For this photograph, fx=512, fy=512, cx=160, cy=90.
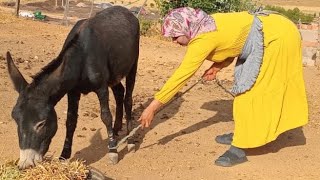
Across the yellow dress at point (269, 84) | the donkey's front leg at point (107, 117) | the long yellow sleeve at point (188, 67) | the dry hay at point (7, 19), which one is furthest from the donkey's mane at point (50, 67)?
the dry hay at point (7, 19)

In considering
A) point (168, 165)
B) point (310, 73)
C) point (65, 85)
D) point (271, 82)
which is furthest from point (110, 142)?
point (310, 73)

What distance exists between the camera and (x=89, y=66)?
5.21 metres

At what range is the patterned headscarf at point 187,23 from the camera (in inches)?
200

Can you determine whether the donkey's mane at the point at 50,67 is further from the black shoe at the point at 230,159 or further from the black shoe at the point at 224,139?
the black shoe at the point at 224,139

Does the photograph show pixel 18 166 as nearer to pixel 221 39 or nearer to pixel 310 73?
pixel 221 39

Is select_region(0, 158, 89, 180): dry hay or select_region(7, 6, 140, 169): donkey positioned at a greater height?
select_region(7, 6, 140, 169): donkey

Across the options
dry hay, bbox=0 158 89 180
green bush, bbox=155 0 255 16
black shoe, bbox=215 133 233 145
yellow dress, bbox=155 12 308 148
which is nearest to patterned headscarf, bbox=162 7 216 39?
yellow dress, bbox=155 12 308 148

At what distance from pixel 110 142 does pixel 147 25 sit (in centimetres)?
1038

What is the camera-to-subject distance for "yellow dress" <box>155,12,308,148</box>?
548cm

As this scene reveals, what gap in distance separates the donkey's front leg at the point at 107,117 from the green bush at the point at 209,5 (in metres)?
9.50

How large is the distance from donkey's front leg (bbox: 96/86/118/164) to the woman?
0.95 m

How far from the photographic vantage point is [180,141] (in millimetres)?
6621

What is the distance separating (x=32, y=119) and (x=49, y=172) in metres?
0.57

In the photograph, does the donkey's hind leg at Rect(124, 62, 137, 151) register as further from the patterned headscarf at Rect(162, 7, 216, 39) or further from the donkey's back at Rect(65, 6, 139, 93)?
the patterned headscarf at Rect(162, 7, 216, 39)
